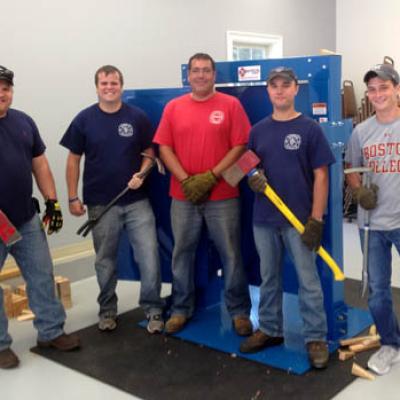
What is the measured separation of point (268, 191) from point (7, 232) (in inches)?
57.1

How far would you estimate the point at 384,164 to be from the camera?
8.91ft

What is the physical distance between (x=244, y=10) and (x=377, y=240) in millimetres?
4741

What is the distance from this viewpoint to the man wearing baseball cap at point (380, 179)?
2678 mm

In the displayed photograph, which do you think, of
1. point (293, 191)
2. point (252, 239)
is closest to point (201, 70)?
point (293, 191)

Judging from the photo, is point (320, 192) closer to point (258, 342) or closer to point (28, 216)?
point (258, 342)

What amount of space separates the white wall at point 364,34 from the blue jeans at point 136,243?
5.12 meters

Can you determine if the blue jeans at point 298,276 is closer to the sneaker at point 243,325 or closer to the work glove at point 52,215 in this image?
the sneaker at point 243,325

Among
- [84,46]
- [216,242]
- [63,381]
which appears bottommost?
[63,381]

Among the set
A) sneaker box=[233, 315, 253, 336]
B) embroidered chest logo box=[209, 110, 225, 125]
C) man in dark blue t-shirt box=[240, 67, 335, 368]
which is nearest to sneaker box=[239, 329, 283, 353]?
sneaker box=[233, 315, 253, 336]

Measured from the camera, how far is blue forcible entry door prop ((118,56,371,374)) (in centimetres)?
308

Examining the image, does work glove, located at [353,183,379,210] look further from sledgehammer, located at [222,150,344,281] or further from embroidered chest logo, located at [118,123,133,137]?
embroidered chest logo, located at [118,123,133,137]

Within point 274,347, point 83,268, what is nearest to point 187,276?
point 274,347

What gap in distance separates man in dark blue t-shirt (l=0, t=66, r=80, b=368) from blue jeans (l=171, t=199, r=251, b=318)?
77 cm

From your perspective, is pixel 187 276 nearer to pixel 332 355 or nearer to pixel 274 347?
pixel 274 347
